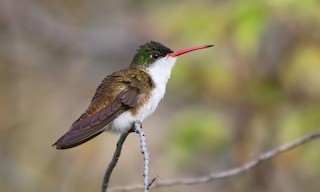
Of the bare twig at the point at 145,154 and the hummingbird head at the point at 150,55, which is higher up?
the hummingbird head at the point at 150,55

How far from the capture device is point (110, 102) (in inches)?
148

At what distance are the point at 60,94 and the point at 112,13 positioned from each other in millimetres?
1546

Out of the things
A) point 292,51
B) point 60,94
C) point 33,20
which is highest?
point 33,20

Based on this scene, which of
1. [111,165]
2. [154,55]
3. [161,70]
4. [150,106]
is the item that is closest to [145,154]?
[111,165]

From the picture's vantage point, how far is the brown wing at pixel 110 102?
354cm

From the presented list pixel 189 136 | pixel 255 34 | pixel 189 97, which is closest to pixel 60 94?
pixel 189 97

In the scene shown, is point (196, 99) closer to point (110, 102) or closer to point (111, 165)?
point (110, 102)

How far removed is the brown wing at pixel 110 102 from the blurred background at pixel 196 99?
2271 mm

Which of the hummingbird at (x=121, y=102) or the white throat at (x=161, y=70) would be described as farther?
the white throat at (x=161, y=70)

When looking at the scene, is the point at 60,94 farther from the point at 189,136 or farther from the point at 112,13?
the point at 189,136

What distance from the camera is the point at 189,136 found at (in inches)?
265

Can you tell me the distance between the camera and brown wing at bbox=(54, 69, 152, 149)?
11.6 feet

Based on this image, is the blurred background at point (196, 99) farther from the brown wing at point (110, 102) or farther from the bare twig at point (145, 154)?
the bare twig at point (145, 154)

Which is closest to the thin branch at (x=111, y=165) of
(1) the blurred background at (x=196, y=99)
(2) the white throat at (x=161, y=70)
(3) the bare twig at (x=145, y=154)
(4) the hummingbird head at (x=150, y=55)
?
(3) the bare twig at (x=145, y=154)
